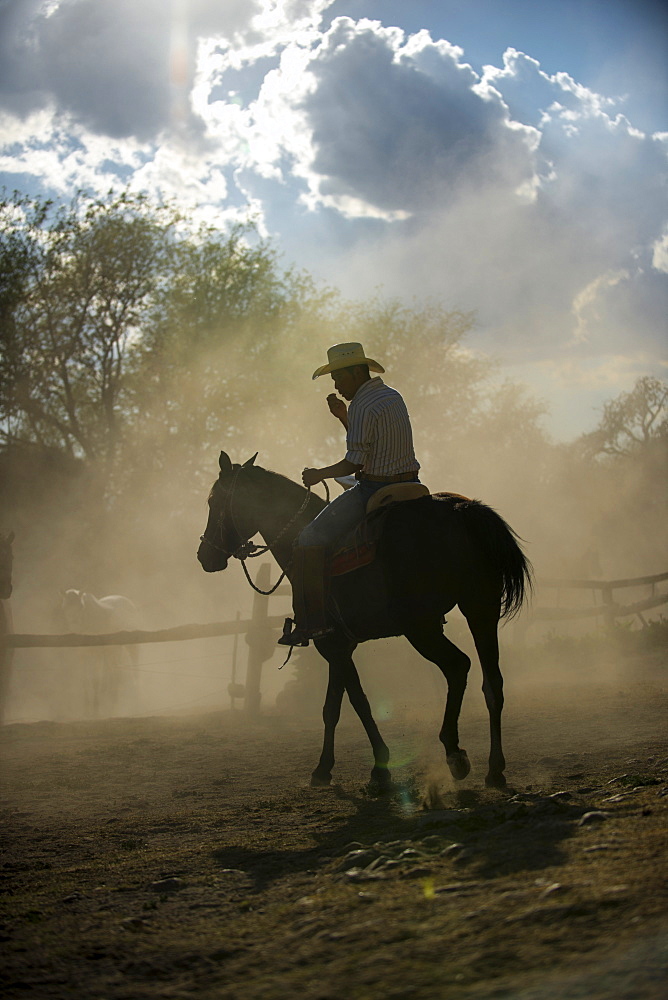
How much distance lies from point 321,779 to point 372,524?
221 centimetres

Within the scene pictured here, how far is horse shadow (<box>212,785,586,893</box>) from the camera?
338 centimetres

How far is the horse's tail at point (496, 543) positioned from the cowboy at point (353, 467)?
595mm

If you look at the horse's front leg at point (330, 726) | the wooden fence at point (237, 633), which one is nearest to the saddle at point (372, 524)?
the horse's front leg at point (330, 726)

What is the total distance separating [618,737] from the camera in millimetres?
7996

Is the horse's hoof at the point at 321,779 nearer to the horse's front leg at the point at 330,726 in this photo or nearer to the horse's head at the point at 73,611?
the horse's front leg at the point at 330,726

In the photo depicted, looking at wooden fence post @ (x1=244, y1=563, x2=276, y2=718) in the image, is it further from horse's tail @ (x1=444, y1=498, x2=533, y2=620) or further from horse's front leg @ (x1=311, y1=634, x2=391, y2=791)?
horse's tail @ (x1=444, y1=498, x2=533, y2=620)

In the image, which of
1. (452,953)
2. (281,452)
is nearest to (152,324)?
(281,452)

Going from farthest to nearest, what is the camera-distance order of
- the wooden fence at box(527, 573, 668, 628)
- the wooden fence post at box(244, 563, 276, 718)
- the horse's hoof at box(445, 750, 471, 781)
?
the wooden fence at box(527, 573, 668, 628) < the wooden fence post at box(244, 563, 276, 718) < the horse's hoof at box(445, 750, 471, 781)

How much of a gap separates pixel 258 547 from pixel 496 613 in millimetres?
2514

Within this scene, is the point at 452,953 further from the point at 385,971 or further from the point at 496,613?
the point at 496,613

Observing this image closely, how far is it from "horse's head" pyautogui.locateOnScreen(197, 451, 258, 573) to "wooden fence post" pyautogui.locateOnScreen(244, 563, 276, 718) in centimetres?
621

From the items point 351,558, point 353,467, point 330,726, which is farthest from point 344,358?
point 330,726

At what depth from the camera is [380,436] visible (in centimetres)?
629

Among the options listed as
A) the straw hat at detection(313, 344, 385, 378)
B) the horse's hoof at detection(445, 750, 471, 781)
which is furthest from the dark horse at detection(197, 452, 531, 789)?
the straw hat at detection(313, 344, 385, 378)
